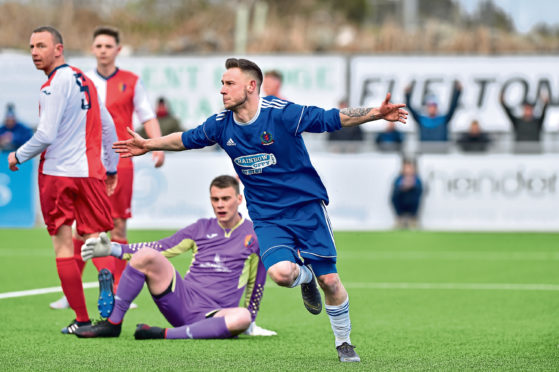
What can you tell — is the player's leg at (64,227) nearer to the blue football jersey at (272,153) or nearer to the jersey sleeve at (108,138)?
the jersey sleeve at (108,138)

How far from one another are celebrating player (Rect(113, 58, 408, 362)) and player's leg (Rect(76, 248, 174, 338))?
1.02m

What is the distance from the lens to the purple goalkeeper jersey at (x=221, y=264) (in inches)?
308

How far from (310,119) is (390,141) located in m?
13.7

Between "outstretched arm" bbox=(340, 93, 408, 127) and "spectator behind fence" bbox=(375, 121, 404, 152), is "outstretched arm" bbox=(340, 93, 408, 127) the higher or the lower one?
the higher one

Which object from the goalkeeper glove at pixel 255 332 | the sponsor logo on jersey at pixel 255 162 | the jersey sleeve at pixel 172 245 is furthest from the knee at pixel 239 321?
the sponsor logo on jersey at pixel 255 162

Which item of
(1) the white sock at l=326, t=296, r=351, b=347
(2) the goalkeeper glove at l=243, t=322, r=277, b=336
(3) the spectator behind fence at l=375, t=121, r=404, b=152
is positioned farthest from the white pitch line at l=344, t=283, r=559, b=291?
(3) the spectator behind fence at l=375, t=121, r=404, b=152

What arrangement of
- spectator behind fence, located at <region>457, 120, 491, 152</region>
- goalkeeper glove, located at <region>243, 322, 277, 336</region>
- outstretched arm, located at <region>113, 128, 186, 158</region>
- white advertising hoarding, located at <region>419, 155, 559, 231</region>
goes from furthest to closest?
1. spectator behind fence, located at <region>457, 120, 491, 152</region>
2. white advertising hoarding, located at <region>419, 155, 559, 231</region>
3. goalkeeper glove, located at <region>243, 322, 277, 336</region>
4. outstretched arm, located at <region>113, 128, 186, 158</region>

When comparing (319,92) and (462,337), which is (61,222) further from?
(319,92)

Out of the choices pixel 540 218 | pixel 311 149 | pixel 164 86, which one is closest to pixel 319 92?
pixel 164 86

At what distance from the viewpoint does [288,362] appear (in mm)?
6648

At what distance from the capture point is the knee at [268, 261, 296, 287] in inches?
252

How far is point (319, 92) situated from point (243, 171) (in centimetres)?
1995

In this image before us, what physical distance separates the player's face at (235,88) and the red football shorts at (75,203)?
66.6 inches

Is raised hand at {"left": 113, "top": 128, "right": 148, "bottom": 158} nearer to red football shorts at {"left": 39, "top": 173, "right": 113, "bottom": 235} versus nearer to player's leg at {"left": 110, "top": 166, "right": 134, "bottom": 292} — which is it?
red football shorts at {"left": 39, "top": 173, "right": 113, "bottom": 235}
